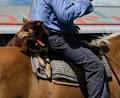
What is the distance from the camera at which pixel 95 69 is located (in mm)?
4668

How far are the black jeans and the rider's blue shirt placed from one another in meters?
0.15

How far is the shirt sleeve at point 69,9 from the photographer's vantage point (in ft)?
14.3

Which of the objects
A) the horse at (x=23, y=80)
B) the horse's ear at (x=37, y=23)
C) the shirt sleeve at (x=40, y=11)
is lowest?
the horse at (x=23, y=80)

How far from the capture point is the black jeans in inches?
184

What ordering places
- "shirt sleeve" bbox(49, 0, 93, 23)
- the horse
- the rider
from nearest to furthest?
"shirt sleeve" bbox(49, 0, 93, 23) < the horse < the rider

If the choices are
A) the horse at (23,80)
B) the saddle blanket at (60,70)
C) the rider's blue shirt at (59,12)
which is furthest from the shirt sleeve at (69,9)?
the saddle blanket at (60,70)

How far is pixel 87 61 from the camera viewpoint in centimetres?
466

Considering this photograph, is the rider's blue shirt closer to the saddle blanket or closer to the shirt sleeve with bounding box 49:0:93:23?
the shirt sleeve with bounding box 49:0:93:23

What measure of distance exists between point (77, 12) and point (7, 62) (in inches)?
37.5

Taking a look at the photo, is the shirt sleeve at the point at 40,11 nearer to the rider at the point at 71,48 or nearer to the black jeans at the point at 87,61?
the rider at the point at 71,48

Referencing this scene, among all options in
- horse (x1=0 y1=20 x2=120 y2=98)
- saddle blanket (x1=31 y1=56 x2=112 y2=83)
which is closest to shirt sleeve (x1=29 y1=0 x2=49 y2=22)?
horse (x1=0 y1=20 x2=120 y2=98)

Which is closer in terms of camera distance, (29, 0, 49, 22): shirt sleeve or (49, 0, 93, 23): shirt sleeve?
(49, 0, 93, 23): shirt sleeve

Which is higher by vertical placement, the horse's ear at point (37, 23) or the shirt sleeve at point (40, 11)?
the shirt sleeve at point (40, 11)

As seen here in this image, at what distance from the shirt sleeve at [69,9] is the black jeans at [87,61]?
36cm
